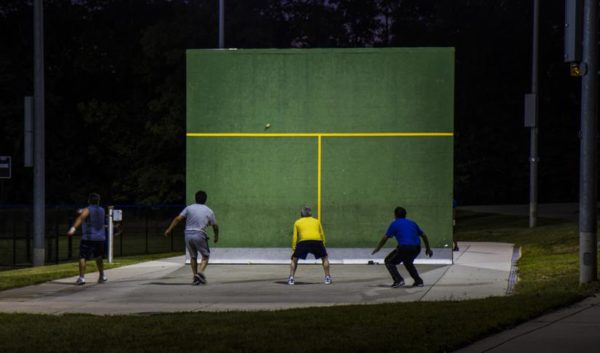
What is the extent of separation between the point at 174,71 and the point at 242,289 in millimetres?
38974

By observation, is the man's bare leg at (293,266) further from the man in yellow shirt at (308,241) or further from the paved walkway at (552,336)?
the paved walkway at (552,336)

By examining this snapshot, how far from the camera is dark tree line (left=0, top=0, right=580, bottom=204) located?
61.8 m

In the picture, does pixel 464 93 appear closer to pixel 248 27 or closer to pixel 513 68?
pixel 513 68

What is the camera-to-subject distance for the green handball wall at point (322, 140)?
26594 mm

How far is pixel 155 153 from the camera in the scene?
58750 millimetres

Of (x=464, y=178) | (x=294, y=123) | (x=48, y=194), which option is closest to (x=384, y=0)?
(x=464, y=178)

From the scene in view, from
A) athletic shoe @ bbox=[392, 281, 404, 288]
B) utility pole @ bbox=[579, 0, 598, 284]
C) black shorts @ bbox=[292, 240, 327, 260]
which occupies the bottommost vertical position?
athletic shoe @ bbox=[392, 281, 404, 288]

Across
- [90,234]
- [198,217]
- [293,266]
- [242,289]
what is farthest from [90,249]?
[293,266]

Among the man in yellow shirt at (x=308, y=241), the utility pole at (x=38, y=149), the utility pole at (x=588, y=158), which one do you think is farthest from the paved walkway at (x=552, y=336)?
the utility pole at (x=38, y=149)

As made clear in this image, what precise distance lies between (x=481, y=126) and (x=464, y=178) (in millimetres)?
11140

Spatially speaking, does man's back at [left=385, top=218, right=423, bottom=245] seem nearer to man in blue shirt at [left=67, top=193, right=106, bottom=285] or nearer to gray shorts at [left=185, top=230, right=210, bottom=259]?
gray shorts at [left=185, top=230, right=210, bottom=259]

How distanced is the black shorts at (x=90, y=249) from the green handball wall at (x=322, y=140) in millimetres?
6190

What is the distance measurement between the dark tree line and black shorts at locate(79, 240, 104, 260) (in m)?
36.5

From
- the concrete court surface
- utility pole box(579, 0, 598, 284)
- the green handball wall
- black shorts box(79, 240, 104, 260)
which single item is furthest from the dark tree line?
utility pole box(579, 0, 598, 284)
